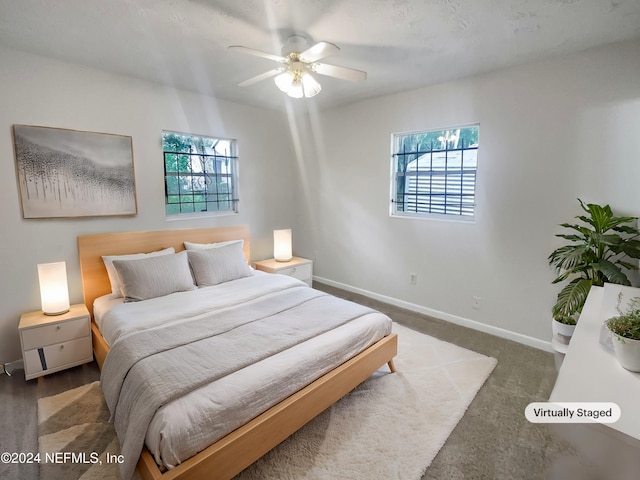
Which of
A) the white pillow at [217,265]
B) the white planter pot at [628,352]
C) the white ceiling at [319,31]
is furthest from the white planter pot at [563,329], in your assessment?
the white pillow at [217,265]

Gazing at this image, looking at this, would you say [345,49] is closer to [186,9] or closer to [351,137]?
[186,9]

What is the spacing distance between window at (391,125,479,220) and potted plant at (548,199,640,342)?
1.05m

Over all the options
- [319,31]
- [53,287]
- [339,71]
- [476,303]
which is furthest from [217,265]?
[476,303]

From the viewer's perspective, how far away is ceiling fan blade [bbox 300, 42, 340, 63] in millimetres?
1903

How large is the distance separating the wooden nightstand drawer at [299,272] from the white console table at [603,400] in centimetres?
316

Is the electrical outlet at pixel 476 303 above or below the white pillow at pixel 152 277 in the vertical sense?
below

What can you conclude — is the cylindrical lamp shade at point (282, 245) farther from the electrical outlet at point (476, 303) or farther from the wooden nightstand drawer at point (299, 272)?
the electrical outlet at point (476, 303)

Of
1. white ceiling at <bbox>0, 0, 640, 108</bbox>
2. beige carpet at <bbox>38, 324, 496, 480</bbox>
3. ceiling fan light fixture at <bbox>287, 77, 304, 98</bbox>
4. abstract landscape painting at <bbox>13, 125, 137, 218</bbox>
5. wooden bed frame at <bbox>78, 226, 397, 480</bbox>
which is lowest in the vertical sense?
beige carpet at <bbox>38, 324, 496, 480</bbox>

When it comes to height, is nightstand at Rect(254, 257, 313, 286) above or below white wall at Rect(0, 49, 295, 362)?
below

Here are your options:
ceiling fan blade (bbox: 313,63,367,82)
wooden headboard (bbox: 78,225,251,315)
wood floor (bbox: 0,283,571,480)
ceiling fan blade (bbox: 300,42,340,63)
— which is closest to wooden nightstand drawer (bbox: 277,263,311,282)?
wooden headboard (bbox: 78,225,251,315)

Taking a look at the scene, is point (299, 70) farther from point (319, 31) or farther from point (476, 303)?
point (476, 303)

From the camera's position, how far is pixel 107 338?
2.34m

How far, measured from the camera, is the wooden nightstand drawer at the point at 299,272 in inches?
159

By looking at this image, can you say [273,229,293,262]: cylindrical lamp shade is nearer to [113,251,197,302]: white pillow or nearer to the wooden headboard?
the wooden headboard
